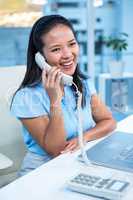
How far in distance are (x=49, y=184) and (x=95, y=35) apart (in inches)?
124

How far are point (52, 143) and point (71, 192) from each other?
0.43 meters

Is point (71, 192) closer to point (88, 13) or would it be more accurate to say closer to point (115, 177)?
point (115, 177)

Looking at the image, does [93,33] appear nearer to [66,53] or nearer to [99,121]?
[99,121]

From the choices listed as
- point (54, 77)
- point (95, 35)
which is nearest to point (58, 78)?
point (54, 77)

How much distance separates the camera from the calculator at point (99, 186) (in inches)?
31.9

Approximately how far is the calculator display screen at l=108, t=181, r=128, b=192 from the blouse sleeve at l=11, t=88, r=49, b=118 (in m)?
0.55

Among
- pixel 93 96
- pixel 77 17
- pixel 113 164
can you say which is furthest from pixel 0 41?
pixel 113 164

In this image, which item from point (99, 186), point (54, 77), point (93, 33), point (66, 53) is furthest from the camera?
point (93, 33)

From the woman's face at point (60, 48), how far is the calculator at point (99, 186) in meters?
0.56

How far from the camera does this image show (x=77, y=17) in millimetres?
3871

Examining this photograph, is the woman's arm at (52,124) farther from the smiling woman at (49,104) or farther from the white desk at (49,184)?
the white desk at (49,184)

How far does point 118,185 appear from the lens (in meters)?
0.85

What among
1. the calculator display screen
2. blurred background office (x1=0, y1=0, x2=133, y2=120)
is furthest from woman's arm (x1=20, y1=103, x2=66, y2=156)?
blurred background office (x1=0, y1=0, x2=133, y2=120)

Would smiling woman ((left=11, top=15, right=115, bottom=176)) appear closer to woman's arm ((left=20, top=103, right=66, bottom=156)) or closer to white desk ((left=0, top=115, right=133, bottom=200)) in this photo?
woman's arm ((left=20, top=103, right=66, bottom=156))
